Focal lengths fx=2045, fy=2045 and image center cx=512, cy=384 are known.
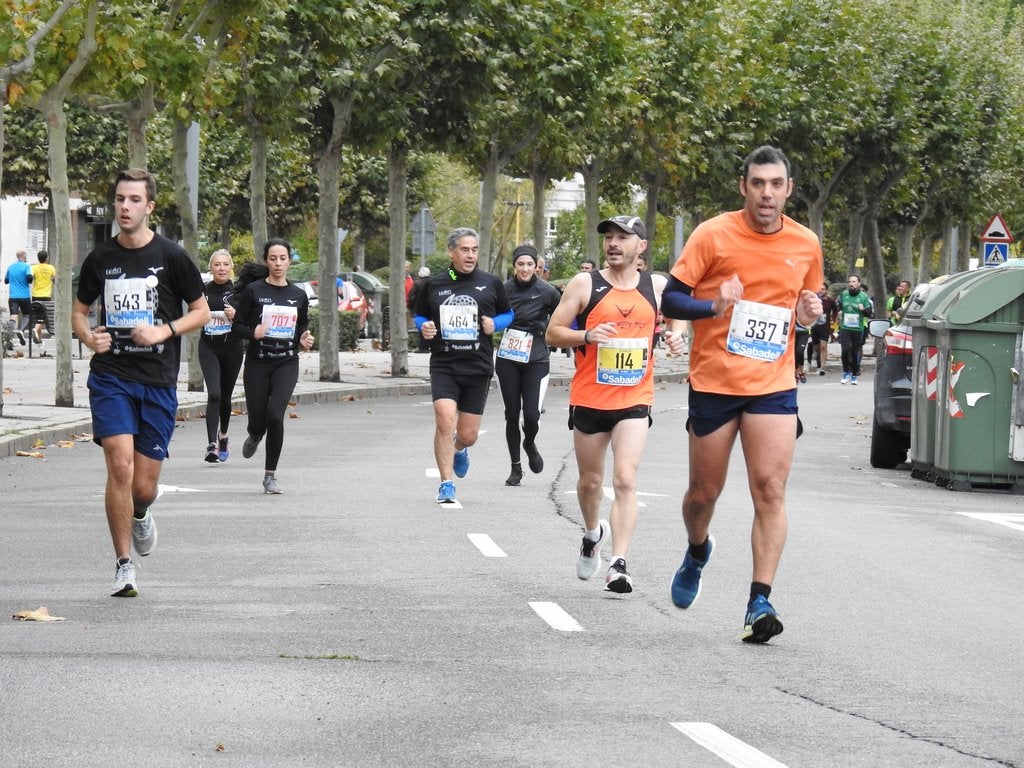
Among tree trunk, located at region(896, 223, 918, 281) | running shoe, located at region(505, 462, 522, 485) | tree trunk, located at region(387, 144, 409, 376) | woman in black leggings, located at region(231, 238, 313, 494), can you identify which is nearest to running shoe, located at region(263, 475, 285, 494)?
woman in black leggings, located at region(231, 238, 313, 494)

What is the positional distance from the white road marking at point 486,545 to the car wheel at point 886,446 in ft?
26.0

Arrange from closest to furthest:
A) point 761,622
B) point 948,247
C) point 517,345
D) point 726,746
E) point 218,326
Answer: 1. point 726,746
2. point 761,622
3. point 517,345
4. point 218,326
5. point 948,247

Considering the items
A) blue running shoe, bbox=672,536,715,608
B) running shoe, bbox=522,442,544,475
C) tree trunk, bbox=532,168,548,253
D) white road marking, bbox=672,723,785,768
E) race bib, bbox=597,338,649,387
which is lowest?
running shoe, bbox=522,442,544,475

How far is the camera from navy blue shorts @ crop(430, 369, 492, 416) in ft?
45.6

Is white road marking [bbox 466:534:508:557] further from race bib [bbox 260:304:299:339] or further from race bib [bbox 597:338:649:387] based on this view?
race bib [bbox 260:304:299:339]

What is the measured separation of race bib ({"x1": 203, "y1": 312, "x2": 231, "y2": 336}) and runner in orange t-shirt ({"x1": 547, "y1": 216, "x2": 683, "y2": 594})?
7353 mm

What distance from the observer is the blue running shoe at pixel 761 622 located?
7.83 meters

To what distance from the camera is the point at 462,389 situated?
14102 mm

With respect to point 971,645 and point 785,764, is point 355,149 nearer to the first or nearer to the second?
point 971,645

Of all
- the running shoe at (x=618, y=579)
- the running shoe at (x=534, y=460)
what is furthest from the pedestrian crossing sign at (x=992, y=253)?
the running shoe at (x=618, y=579)

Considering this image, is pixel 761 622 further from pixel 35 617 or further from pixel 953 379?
pixel 953 379

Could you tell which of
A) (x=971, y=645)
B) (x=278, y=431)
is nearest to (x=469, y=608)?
(x=971, y=645)

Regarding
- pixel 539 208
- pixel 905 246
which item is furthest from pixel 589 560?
pixel 905 246

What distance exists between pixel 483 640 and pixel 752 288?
174 centimetres
